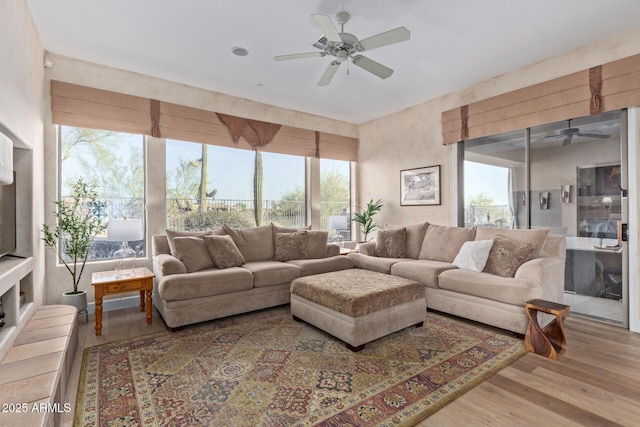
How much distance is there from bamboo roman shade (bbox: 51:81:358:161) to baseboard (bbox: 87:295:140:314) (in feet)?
6.80

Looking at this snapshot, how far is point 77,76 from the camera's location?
3.69 meters

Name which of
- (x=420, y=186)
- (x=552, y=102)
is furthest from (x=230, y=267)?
(x=552, y=102)

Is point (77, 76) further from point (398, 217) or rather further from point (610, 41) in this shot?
point (610, 41)

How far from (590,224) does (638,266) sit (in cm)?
58

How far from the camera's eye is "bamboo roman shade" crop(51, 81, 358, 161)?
363 centimetres

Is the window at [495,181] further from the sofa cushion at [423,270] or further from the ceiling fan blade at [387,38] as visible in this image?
the ceiling fan blade at [387,38]

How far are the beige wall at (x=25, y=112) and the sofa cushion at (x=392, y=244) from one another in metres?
3.82

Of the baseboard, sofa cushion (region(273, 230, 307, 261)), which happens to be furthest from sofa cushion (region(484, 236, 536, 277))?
the baseboard

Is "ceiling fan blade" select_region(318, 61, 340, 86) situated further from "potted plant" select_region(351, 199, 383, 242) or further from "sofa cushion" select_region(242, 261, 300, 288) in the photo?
"potted plant" select_region(351, 199, 383, 242)

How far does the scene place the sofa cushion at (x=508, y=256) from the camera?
3.23 meters

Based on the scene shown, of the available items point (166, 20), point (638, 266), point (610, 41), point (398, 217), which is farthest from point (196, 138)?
point (638, 266)

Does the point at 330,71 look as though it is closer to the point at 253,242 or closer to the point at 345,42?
the point at 345,42

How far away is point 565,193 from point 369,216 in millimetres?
2898

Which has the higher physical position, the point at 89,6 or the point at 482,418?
the point at 89,6
